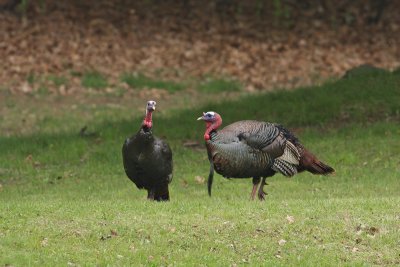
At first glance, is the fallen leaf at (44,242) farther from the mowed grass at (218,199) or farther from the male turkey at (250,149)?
the male turkey at (250,149)

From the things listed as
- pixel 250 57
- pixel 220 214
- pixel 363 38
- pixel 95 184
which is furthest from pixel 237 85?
pixel 220 214

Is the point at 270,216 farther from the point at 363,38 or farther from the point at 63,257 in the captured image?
the point at 363,38

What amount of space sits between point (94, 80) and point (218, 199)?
506 inches

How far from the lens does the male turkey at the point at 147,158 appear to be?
13.9m

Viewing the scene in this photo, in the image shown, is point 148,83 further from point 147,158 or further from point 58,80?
point 147,158

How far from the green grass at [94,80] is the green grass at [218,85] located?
7.85 feet

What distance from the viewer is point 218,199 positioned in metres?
14.1

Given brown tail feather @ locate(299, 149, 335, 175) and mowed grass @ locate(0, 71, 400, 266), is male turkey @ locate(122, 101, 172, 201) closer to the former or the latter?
mowed grass @ locate(0, 71, 400, 266)

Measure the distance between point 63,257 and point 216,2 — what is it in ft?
71.0

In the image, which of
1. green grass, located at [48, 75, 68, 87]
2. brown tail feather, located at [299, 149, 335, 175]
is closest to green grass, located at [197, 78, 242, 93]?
green grass, located at [48, 75, 68, 87]

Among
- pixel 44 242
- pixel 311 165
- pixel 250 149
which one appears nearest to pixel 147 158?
pixel 250 149

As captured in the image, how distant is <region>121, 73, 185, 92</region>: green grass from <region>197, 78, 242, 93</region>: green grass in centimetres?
55

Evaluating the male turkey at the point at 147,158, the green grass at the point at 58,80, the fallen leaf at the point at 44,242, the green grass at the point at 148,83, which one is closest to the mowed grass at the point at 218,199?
the fallen leaf at the point at 44,242

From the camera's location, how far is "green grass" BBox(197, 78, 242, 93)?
26.4m
